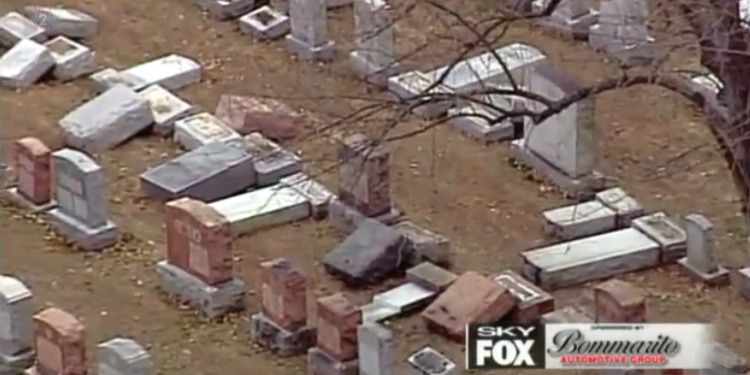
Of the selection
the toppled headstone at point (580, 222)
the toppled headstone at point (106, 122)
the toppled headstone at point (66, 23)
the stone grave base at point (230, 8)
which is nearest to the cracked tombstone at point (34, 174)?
the toppled headstone at point (106, 122)

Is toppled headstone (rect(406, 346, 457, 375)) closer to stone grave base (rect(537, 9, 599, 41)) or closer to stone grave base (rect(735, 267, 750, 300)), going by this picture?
stone grave base (rect(735, 267, 750, 300))

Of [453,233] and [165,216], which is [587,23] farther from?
[165,216]

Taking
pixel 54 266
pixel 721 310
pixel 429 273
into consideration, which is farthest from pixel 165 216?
pixel 721 310

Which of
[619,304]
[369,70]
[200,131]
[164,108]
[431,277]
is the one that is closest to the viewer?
[619,304]

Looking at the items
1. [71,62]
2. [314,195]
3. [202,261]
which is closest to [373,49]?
[314,195]

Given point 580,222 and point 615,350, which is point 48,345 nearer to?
point 615,350
